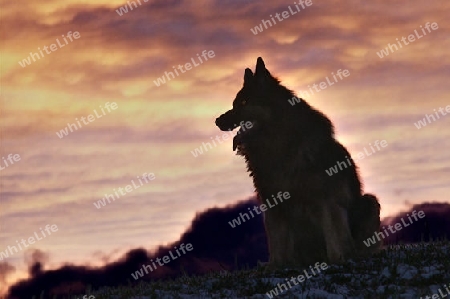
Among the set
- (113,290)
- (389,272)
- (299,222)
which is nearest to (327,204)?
(299,222)

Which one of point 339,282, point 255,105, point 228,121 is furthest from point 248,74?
point 339,282

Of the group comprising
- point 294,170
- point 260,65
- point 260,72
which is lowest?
point 294,170

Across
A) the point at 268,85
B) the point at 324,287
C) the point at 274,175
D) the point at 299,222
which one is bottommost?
the point at 324,287

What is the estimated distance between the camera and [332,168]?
12.9 meters

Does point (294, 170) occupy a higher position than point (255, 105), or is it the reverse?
point (255, 105)

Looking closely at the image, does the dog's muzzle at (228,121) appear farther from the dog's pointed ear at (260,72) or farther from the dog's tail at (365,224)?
the dog's tail at (365,224)

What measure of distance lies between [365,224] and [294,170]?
6.28 feet

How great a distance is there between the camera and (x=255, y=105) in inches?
511

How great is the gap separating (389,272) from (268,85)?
4083 millimetres

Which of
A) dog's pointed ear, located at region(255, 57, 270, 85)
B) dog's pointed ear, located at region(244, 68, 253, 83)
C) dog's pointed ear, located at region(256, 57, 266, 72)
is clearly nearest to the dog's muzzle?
dog's pointed ear, located at region(244, 68, 253, 83)

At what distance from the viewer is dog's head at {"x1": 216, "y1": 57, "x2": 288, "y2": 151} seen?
13.0 metres

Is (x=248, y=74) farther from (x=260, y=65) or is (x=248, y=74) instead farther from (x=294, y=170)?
(x=294, y=170)

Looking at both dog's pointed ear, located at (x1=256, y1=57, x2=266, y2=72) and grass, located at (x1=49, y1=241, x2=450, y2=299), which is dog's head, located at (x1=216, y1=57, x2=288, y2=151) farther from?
grass, located at (x1=49, y1=241, x2=450, y2=299)

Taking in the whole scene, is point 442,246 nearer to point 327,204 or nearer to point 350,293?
point 327,204
